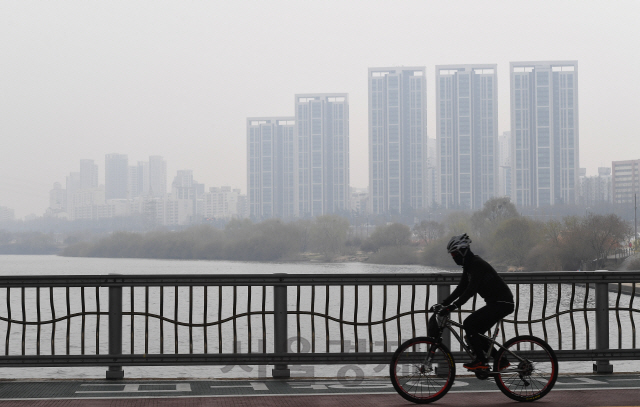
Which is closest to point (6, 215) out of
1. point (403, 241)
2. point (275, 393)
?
point (403, 241)

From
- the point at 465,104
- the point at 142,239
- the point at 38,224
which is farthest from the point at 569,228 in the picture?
the point at 38,224

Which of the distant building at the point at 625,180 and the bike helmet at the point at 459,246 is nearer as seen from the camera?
the bike helmet at the point at 459,246

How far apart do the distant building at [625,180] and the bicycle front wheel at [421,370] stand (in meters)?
172

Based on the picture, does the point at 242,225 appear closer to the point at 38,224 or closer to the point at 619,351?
the point at 38,224

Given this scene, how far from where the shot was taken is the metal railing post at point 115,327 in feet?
26.3

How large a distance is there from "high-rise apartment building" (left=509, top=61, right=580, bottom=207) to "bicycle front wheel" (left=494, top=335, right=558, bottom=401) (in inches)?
7095

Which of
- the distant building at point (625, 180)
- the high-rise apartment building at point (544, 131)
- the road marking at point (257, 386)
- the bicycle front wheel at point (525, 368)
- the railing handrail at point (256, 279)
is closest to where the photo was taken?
the bicycle front wheel at point (525, 368)

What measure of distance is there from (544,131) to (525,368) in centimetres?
18671

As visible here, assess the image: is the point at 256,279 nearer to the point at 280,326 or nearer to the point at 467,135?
the point at 280,326

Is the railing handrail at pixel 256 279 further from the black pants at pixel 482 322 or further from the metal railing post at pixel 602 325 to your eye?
the black pants at pixel 482 322

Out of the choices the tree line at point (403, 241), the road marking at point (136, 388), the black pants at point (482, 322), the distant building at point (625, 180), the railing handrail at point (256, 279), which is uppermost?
the distant building at point (625, 180)

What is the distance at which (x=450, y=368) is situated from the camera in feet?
22.4

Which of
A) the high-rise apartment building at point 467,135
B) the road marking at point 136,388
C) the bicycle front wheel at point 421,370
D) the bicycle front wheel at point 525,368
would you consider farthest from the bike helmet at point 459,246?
the high-rise apartment building at point 467,135

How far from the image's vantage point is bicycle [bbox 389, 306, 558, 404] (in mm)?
6734
